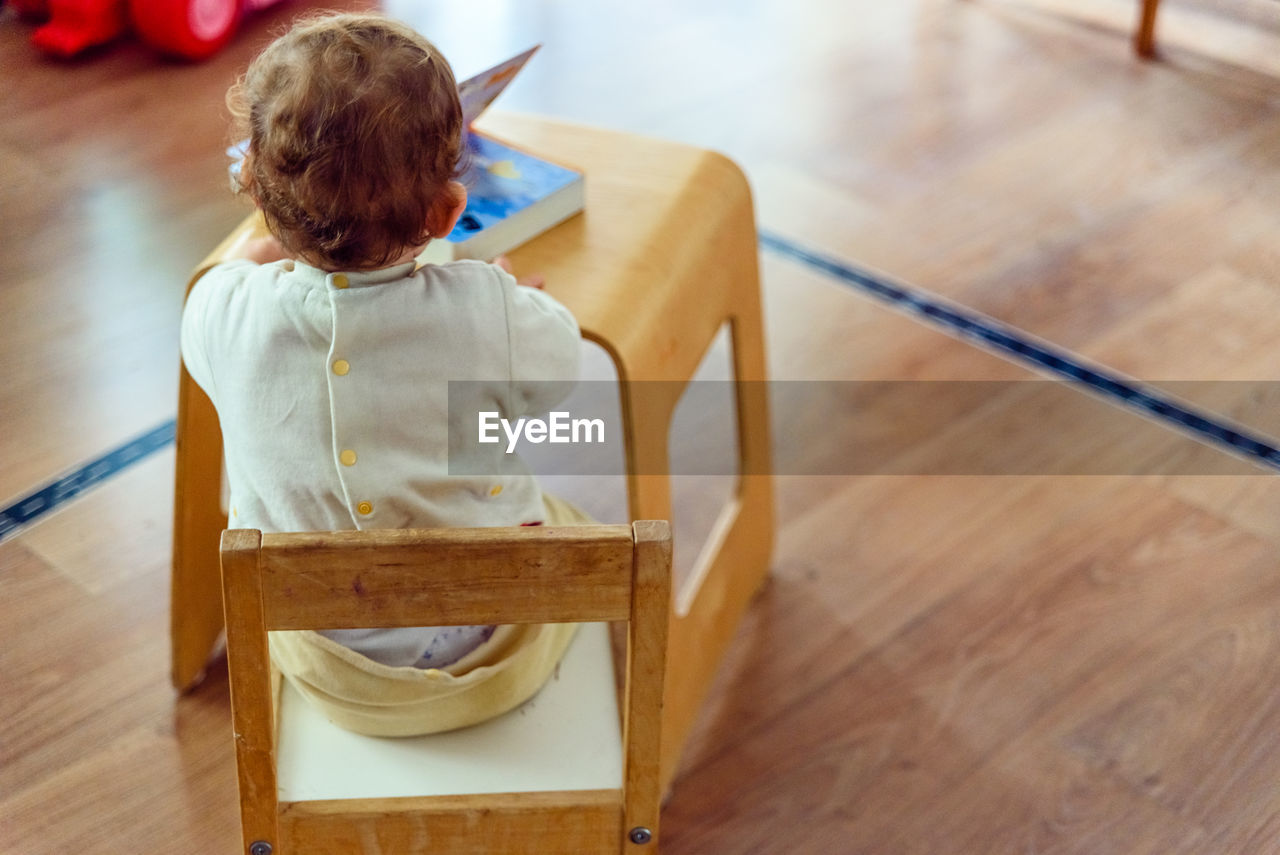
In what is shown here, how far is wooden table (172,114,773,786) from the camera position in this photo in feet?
3.88

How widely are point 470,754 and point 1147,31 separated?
2.39 metres

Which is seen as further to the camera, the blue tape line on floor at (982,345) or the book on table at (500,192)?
the blue tape line on floor at (982,345)

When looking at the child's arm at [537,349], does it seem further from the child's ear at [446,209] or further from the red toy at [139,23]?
the red toy at [139,23]

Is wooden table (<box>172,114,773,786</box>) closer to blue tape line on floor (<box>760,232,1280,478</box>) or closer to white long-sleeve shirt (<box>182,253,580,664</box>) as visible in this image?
white long-sleeve shirt (<box>182,253,580,664</box>)

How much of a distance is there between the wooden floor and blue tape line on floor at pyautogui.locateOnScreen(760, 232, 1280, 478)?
0.03 m

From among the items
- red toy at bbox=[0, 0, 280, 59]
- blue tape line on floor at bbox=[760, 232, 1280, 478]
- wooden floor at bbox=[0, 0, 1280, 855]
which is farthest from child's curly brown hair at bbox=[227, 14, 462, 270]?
red toy at bbox=[0, 0, 280, 59]

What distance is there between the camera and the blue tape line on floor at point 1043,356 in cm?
186

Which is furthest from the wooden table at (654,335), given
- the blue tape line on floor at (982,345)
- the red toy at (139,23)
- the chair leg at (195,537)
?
the red toy at (139,23)

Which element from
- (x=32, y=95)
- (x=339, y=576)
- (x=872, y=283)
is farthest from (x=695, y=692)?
(x=32, y=95)

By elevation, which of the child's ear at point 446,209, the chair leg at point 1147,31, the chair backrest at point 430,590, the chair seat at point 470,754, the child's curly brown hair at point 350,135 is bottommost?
the chair leg at point 1147,31

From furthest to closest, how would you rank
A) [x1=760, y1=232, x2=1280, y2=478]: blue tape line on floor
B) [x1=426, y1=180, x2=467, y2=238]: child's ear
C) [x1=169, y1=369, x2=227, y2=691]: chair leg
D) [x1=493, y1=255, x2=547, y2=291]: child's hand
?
[x1=760, y1=232, x2=1280, y2=478]: blue tape line on floor, [x1=169, y1=369, x2=227, y2=691]: chair leg, [x1=493, y1=255, x2=547, y2=291]: child's hand, [x1=426, y1=180, x2=467, y2=238]: child's ear

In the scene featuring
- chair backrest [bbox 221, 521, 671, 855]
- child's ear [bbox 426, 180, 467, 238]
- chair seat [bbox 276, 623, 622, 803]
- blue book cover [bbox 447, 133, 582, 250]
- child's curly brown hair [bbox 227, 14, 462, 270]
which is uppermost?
child's curly brown hair [bbox 227, 14, 462, 270]

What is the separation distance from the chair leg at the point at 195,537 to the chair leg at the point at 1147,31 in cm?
218

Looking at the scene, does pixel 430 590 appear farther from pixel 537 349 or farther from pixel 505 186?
pixel 505 186
